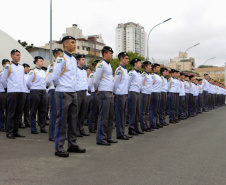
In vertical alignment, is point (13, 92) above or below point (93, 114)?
above

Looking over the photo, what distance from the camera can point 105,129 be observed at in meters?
6.72

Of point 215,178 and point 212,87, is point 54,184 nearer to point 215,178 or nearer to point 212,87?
point 215,178

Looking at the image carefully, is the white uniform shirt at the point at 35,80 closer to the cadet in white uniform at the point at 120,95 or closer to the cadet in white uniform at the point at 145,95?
the cadet in white uniform at the point at 120,95

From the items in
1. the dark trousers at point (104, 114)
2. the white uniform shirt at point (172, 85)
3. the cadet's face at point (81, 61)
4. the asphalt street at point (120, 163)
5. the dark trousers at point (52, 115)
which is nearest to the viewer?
the asphalt street at point (120, 163)

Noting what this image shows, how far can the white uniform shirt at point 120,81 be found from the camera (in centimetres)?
725

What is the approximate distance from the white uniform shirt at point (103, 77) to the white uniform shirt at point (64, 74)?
3.90 ft

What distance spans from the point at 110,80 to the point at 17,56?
2.53 m

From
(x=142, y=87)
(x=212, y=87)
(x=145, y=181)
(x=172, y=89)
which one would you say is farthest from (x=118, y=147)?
(x=212, y=87)

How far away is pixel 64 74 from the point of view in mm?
5410

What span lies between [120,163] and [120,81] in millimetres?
Result: 2981

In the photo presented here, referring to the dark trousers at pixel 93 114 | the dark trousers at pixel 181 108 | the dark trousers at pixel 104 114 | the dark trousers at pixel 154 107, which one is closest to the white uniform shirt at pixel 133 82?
the dark trousers at pixel 104 114

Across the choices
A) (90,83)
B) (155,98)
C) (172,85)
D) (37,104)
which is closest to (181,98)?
(172,85)

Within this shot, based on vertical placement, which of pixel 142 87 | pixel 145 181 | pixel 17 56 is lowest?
pixel 145 181

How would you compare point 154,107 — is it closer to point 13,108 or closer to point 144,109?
point 144,109
